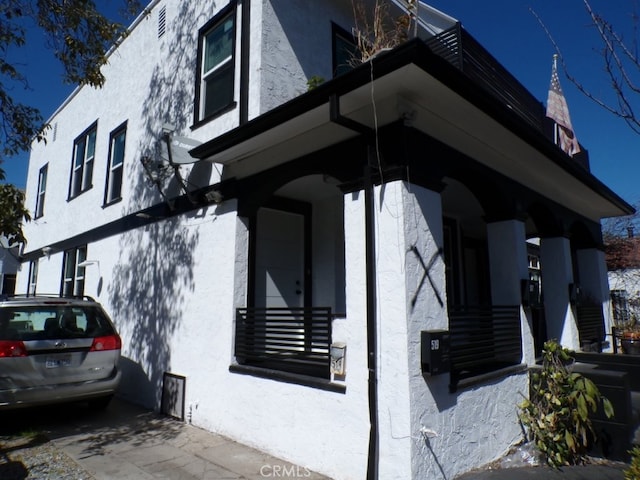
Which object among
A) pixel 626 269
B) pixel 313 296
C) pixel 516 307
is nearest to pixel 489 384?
pixel 516 307

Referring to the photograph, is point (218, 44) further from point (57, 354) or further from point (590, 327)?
point (590, 327)

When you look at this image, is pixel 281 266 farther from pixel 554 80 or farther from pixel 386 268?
pixel 554 80

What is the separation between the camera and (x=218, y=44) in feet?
21.9

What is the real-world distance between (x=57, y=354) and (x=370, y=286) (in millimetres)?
4244

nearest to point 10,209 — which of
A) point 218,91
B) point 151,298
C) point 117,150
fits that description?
point 151,298

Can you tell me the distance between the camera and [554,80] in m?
8.35

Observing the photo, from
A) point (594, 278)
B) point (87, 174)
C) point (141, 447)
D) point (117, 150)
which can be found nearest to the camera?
point (141, 447)

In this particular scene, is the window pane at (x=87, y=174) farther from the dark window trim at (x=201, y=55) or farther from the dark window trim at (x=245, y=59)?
the dark window trim at (x=245, y=59)

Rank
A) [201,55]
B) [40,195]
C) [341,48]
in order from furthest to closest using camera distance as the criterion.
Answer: [40,195]
[341,48]
[201,55]

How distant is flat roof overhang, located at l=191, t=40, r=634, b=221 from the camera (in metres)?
3.60

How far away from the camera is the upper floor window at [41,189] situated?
1326 cm

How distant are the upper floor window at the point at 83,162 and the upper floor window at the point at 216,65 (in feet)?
15.9

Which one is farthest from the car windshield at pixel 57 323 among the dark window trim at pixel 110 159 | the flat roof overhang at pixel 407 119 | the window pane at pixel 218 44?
the window pane at pixel 218 44

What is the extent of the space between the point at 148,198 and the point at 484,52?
5.82 meters
